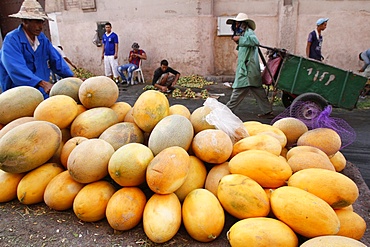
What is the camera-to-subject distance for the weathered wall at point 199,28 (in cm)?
856

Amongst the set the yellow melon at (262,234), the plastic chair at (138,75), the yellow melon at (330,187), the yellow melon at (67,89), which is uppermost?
the yellow melon at (67,89)

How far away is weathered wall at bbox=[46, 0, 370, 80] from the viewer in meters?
8.56

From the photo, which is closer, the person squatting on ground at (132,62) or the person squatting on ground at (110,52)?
the person squatting on ground at (110,52)

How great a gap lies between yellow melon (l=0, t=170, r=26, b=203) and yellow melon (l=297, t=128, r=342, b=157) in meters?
1.90

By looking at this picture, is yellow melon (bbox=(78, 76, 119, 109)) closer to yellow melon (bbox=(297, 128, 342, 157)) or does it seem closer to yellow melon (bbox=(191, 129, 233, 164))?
yellow melon (bbox=(191, 129, 233, 164))

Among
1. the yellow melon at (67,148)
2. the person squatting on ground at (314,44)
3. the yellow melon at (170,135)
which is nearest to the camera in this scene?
the yellow melon at (170,135)

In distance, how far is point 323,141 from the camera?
1.89 m

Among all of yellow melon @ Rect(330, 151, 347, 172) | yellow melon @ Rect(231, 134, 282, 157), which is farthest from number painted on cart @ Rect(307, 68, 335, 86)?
yellow melon @ Rect(231, 134, 282, 157)

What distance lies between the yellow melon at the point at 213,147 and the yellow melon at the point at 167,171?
0.17 metres

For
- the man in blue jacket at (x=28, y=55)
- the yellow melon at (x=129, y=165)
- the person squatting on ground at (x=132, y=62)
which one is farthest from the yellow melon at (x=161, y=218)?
the person squatting on ground at (x=132, y=62)

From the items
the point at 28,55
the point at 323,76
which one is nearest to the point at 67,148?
the point at 28,55

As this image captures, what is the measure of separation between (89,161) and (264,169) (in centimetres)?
96

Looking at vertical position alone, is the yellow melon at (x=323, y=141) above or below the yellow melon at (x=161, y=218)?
above

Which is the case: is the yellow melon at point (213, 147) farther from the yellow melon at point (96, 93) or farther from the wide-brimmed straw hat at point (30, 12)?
the wide-brimmed straw hat at point (30, 12)
